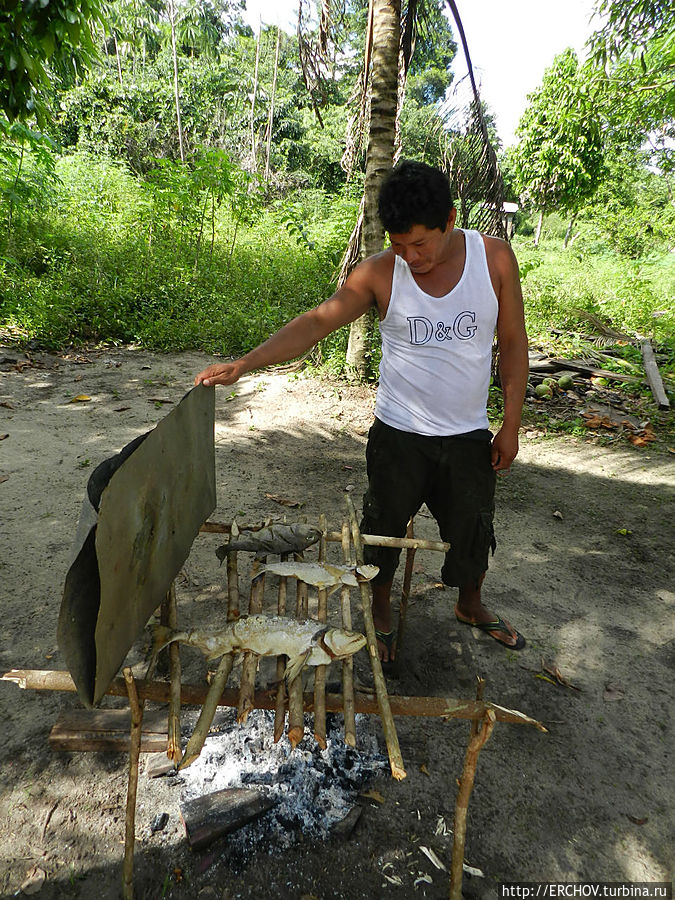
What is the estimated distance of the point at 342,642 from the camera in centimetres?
153

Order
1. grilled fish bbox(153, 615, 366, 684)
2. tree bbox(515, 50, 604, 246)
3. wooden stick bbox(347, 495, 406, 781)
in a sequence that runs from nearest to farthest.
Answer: wooden stick bbox(347, 495, 406, 781), grilled fish bbox(153, 615, 366, 684), tree bbox(515, 50, 604, 246)

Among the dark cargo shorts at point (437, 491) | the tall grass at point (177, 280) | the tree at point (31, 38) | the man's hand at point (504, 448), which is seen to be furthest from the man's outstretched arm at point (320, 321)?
the tall grass at point (177, 280)

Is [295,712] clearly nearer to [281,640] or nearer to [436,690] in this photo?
[281,640]

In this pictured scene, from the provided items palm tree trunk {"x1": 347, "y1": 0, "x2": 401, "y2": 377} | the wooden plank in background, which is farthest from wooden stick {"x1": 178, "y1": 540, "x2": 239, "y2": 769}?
palm tree trunk {"x1": 347, "y1": 0, "x2": 401, "y2": 377}

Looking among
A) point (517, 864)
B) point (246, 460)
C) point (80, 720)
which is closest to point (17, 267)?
point (246, 460)

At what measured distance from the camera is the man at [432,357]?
1.78 meters

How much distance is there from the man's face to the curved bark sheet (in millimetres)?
812

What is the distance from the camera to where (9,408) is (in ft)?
16.0

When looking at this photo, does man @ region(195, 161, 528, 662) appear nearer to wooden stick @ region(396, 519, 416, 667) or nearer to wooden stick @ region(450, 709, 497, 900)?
wooden stick @ region(396, 519, 416, 667)

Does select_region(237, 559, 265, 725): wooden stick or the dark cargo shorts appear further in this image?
the dark cargo shorts

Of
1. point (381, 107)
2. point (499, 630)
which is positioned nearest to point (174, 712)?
point (499, 630)

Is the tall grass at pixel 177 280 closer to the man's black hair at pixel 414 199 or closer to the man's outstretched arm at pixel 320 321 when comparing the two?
the man's outstretched arm at pixel 320 321

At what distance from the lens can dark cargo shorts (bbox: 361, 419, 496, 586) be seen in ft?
6.70

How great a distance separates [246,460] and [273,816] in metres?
2.89
